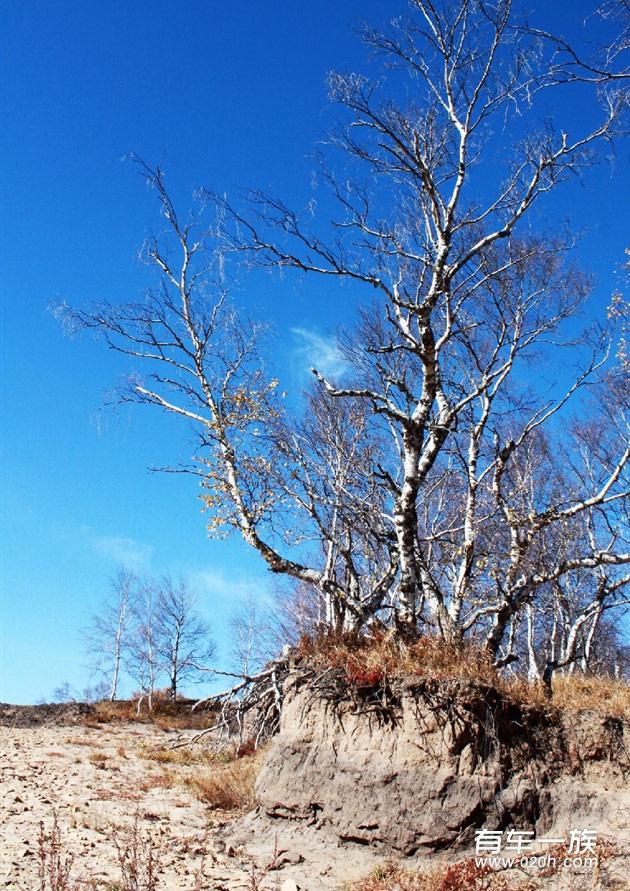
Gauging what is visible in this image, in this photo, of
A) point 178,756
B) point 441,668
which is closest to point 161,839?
point 441,668

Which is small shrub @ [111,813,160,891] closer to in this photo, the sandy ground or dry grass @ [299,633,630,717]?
the sandy ground

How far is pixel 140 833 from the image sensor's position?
841cm

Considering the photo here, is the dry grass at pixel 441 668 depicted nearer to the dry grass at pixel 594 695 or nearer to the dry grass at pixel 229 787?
the dry grass at pixel 594 695

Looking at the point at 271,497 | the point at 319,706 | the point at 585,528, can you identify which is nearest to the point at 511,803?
the point at 319,706

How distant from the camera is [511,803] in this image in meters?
7.57

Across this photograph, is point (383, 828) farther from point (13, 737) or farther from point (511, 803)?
point (13, 737)

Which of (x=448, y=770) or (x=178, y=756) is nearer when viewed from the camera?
(x=448, y=770)

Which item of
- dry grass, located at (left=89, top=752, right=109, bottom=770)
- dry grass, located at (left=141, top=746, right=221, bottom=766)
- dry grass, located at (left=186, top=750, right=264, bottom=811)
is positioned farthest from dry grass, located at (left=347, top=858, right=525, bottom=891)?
dry grass, located at (left=89, top=752, right=109, bottom=770)

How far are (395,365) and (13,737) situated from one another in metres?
13.7

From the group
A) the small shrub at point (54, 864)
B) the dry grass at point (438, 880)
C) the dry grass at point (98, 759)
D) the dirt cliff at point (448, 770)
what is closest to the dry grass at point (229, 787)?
the dirt cliff at point (448, 770)

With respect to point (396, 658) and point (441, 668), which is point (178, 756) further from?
point (441, 668)

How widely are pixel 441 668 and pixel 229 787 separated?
4251 millimetres

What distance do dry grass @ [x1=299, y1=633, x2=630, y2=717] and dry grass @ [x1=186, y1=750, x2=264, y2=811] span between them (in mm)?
2318

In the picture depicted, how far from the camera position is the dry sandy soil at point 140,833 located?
6.97 m
